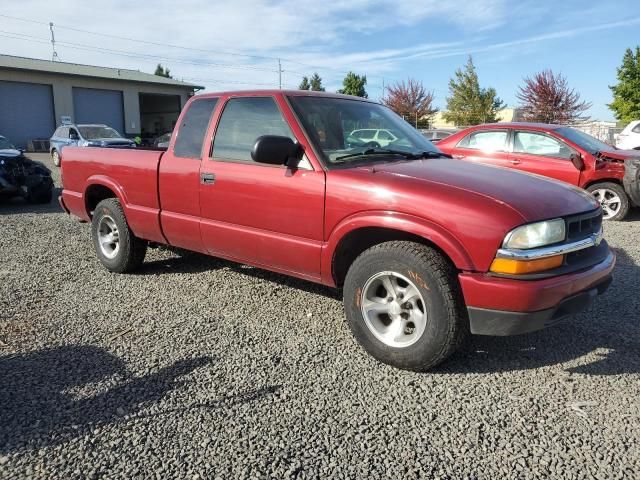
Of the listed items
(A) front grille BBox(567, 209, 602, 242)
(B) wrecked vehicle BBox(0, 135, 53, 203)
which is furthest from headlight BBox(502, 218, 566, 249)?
(B) wrecked vehicle BBox(0, 135, 53, 203)

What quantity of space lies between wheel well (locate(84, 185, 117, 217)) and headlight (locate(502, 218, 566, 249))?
425 centimetres

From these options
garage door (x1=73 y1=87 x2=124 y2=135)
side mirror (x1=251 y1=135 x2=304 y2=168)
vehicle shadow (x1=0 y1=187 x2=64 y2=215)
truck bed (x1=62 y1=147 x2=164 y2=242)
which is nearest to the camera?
side mirror (x1=251 y1=135 x2=304 y2=168)

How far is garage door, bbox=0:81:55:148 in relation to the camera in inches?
1102

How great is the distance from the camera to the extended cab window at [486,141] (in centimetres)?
866

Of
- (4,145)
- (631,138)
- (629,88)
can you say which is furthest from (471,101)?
(4,145)

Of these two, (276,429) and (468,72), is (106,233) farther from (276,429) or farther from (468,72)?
(468,72)

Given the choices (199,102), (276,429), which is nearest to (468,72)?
(199,102)

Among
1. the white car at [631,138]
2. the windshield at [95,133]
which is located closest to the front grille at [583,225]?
the white car at [631,138]

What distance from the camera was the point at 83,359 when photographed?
11.0 feet

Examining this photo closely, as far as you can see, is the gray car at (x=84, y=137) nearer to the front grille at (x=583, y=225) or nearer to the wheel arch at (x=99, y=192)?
the wheel arch at (x=99, y=192)

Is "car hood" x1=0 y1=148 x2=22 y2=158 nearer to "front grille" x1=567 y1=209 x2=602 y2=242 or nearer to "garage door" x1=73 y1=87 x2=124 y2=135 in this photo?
"front grille" x1=567 y1=209 x2=602 y2=242

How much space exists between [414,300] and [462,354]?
64cm

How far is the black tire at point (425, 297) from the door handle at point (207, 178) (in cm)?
156

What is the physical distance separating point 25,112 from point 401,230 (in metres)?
31.7
